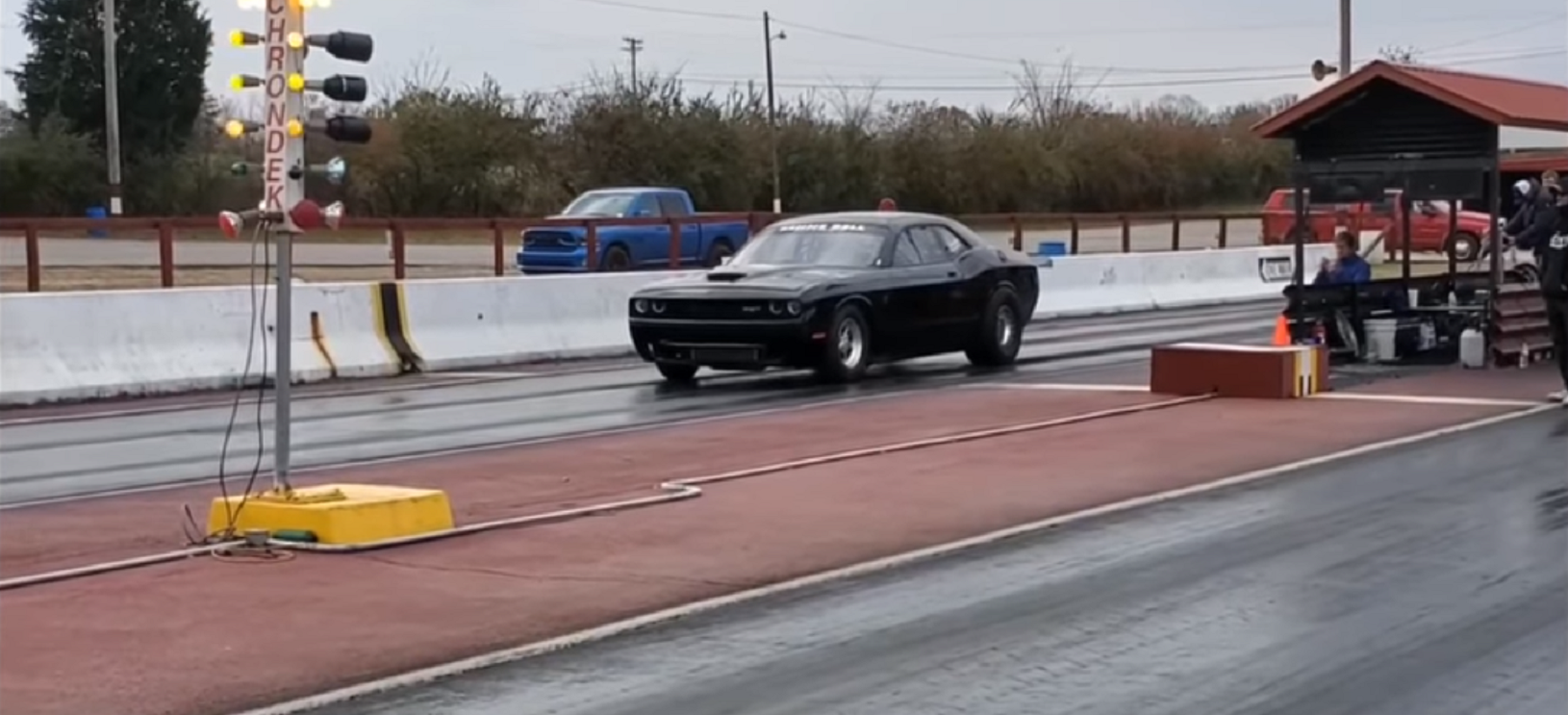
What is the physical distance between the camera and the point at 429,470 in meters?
13.5

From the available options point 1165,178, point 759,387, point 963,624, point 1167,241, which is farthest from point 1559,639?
point 1165,178

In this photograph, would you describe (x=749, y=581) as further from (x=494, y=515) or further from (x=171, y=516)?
(x=171, y=516)

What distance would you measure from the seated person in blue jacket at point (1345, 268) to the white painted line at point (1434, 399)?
12.0ft

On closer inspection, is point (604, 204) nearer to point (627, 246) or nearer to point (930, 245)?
point (627, 246)

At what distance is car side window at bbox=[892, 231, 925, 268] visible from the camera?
67.5 ft

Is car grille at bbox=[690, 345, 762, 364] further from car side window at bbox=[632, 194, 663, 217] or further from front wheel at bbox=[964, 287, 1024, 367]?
car side window at bbox=[632, 194, 663, 217]

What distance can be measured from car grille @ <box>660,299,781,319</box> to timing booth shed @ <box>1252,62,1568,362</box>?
5039 mm

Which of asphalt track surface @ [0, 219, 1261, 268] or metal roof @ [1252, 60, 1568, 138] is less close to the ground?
metal roof @ [1252, 60, 1568, 138]

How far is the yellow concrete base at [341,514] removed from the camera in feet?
34.0

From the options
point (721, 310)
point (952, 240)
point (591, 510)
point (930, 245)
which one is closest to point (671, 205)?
point (952, 240)

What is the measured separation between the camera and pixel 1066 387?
18.9 meters

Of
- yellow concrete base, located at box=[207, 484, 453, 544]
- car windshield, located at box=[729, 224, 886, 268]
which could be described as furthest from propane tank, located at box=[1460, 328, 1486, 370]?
yellow concrete base, located at box=[207, 484, 453, 544]

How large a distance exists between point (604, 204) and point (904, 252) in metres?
16.8

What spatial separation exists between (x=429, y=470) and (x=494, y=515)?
2.13m
